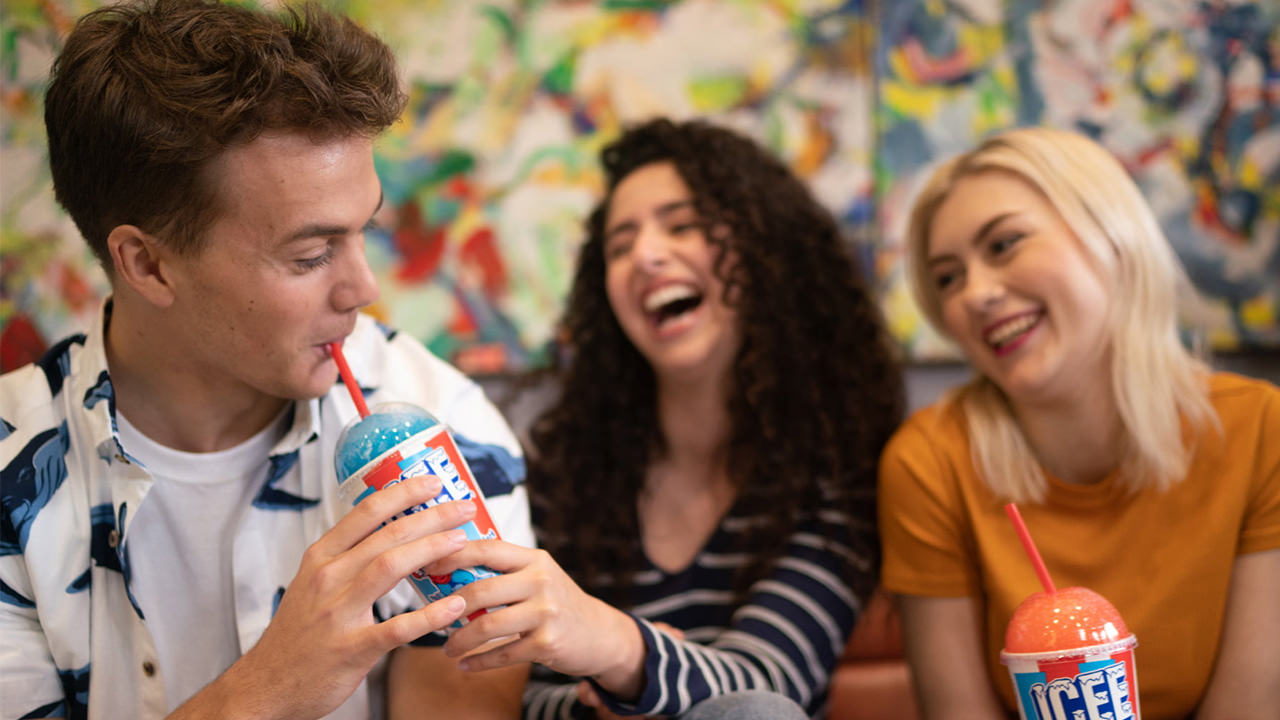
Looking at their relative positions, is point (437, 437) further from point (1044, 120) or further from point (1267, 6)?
point (1267, 6)

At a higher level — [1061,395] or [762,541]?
[1061,395]

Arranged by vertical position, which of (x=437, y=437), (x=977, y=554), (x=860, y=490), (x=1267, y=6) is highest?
(x=1267, y=6)

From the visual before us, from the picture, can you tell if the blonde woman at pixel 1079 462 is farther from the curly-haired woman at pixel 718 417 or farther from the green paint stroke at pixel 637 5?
the green paint stroke at pixel 637 5

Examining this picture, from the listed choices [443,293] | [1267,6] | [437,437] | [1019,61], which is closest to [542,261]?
[443,293]

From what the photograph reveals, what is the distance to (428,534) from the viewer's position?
3.73 feet

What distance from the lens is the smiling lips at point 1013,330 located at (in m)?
1.73

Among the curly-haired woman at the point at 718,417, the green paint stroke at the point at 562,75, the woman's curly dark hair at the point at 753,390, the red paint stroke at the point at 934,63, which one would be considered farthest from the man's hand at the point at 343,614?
the red paint stroke at the point at 934,63

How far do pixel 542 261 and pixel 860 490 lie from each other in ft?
4.29

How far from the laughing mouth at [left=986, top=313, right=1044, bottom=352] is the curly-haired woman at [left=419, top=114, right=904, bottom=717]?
36cm

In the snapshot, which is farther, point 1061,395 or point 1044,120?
point 1044,120

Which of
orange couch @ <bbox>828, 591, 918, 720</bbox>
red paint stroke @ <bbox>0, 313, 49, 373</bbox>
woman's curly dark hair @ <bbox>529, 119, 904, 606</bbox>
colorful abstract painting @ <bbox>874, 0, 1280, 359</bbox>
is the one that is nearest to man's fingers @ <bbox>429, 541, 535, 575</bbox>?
woman's curly dark hair @ <bbox>529, 119, 904, 606</bbox>

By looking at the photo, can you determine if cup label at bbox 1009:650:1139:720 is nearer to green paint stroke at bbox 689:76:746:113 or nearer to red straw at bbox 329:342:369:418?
red straw at bbox 329:342:369:418

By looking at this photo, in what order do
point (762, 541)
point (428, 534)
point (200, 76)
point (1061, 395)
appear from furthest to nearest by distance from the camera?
point (762, 541) → point (1061, 395) → point (200, 76) → point (428, 534)

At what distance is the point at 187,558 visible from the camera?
152 cm
